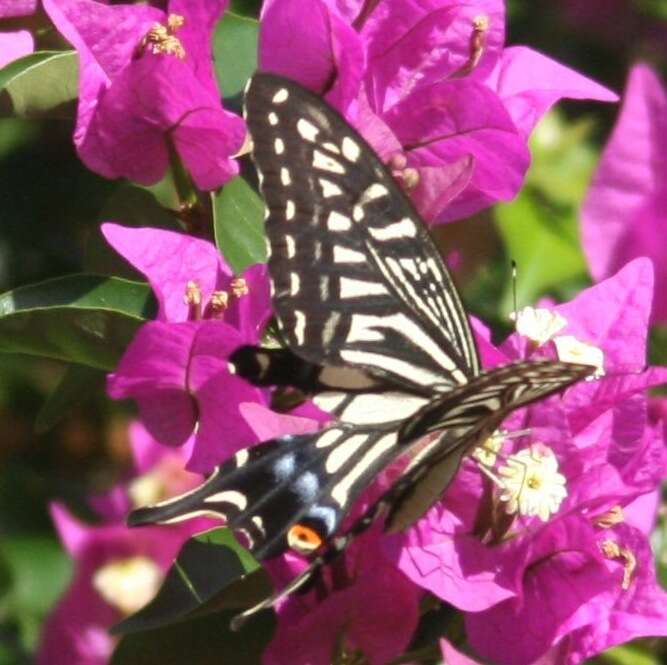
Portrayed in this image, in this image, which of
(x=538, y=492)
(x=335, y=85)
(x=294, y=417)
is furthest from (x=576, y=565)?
(x=335, y=85)

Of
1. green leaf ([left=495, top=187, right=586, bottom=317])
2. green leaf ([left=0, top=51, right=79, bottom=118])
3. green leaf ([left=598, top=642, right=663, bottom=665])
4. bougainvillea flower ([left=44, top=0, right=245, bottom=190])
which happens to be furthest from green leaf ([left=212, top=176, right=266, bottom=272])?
green leaf ([left=495, top=187, right=586, bottom=317])

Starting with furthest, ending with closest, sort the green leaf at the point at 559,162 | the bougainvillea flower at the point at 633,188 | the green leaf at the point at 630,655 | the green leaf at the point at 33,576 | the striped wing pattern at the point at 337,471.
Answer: the green leaf at the point at 559,162 < the green leaf at the point at 33,576 < the bougainvillea flower at the point at 633,188 < the green leaf at the point at 630,655 < the striped wing pattern at the point at 337,471

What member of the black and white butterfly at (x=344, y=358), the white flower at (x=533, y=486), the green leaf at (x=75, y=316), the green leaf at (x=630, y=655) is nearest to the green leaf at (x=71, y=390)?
the green leaf at (x=75, y=316)

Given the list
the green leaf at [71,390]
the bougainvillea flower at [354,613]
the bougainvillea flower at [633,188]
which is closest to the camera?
the bougainvillea flower at [354,613]

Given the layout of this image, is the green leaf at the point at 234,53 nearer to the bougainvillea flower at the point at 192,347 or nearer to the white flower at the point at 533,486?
the bougainvillea flower at the point at 192,347

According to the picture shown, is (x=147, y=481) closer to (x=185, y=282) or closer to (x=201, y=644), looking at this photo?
(x=201, y=644)

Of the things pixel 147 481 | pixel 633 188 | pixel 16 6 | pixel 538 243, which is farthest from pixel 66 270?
pixel 16 6

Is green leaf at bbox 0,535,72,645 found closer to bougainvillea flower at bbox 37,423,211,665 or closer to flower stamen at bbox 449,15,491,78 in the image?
bougainvillea flower at bbox 37,423,211,665
